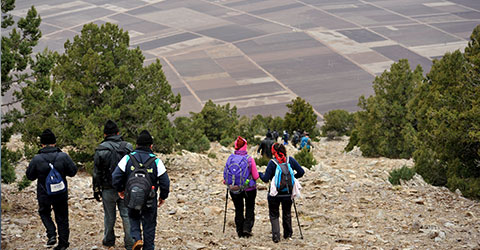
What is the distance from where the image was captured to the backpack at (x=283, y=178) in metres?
9.76

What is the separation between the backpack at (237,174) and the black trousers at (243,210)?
0.23 metres

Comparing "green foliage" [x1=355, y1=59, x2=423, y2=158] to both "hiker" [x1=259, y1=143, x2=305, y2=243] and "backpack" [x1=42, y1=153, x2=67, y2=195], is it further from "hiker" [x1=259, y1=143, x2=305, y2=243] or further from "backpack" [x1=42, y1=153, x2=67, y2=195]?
"backpack" [x1=42, y1=153, x2=67, y2=195]

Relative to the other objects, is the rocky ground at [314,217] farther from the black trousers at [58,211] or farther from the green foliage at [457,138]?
the green foliage at [457,138]

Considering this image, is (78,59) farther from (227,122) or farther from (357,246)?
(227,122)

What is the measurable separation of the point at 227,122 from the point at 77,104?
65.8 feet

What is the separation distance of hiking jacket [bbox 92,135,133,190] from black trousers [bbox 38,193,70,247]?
2.16ft

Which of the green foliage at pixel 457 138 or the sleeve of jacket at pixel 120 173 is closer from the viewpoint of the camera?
the sleeve of jacket at pixel 120 173

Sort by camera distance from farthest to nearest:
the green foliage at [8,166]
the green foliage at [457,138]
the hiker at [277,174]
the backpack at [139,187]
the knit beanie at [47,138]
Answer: the green foliage at [457,138]
the green foliage at [8,166]
the hiker at [277,174]
the knit beanie at [47,138]
the backpack at [139,187]

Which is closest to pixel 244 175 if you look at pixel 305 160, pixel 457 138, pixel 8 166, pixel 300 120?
pixel 8 166

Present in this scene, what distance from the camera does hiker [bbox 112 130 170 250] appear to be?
25.9 ft

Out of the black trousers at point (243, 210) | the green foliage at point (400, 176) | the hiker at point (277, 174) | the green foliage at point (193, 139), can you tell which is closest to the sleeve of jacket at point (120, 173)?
the black trousers at point (243, 210)

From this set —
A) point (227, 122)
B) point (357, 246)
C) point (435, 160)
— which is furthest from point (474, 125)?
point (227, 122)

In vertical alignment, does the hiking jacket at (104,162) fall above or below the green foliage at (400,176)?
above

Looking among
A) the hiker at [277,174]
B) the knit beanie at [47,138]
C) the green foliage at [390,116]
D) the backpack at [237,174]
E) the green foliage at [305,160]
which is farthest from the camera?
the green foliage at [390,116]
